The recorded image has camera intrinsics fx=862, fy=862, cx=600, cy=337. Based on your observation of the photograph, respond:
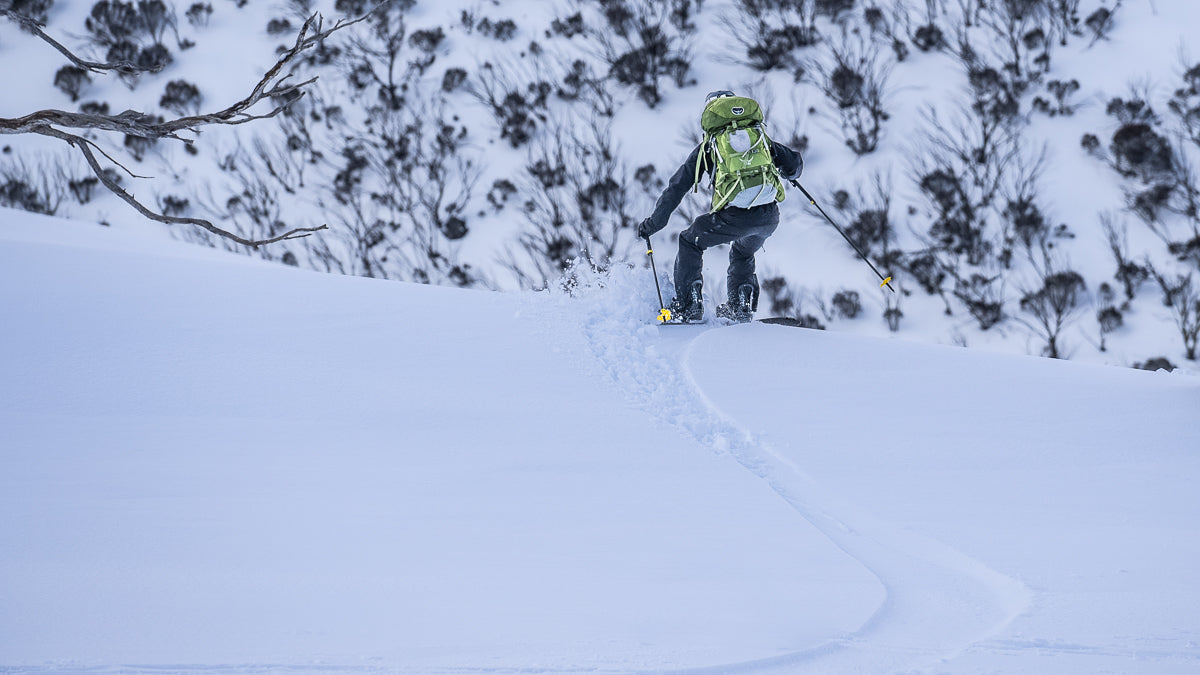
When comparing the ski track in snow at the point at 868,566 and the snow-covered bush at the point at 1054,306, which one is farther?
the snow-covered bush at the point at 1054,306

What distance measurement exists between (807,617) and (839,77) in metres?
24.5

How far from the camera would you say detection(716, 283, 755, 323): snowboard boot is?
21.2 ft

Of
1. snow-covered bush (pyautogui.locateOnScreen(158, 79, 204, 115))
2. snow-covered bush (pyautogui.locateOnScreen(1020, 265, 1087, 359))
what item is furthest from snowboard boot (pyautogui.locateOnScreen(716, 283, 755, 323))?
snow-covered bush (pyautogui.locateOnScreen(158, 79, 204, 115))

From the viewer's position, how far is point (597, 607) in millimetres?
2566

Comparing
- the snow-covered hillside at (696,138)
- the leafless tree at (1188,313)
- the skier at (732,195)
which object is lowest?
the leafless tree at (1188,313)

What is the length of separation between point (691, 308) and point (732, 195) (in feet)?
3.15

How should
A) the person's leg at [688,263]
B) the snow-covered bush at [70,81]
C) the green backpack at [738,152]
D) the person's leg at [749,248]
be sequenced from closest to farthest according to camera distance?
the green backpack at [738,152], the person's leg at [749,248], the person's leg at [688,263], the snow-covered bush at [70,81]

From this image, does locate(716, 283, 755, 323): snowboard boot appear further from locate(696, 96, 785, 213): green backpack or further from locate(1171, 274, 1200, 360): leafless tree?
locate(1171, 274, 1200, 360): leafless tree

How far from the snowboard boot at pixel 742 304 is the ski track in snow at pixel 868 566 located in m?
1.19

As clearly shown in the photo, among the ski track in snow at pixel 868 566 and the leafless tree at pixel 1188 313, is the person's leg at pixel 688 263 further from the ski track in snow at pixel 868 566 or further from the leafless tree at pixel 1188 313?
the leafless tree at pixel 1188 313

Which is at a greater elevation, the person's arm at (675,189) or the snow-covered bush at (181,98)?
the snow-covered bush at (181,98)

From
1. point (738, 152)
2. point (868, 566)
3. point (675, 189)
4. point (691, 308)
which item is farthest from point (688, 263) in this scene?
point (868, 566)

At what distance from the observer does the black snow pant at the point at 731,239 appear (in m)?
5.96

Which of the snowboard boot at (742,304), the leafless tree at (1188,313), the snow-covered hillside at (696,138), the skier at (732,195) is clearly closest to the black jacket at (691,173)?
the skier at (732,195)
